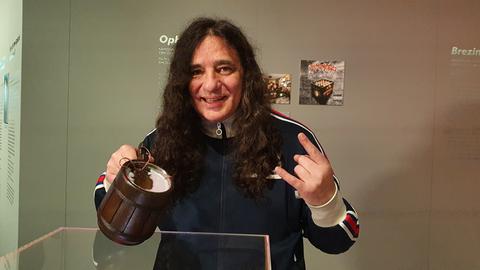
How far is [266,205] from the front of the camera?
3.05 ft

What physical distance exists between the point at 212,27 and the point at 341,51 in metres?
0.90

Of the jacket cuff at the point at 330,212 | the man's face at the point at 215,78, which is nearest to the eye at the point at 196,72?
the man's face at the point at 215,78

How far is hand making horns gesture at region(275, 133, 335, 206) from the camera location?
72cm

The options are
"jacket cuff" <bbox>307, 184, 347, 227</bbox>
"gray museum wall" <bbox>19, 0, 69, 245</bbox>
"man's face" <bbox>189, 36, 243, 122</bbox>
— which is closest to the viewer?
"jacket cuff" <bbox>307, 184, 347, 227</bbox>

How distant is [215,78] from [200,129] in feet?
0.63

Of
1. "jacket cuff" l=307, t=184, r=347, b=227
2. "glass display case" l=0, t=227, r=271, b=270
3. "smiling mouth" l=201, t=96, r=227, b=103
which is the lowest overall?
"glass display case" l=0, t=227, r=271, b=270

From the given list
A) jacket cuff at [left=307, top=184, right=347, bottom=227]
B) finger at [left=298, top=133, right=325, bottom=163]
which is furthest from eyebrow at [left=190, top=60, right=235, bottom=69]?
jacket cuff at [left=307, top=184, right=347, bottom=227]

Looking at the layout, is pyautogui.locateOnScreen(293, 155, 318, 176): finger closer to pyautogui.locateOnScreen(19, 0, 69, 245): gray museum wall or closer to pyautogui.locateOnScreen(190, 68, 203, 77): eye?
pyautogui.locateOnScreen(190, 68, 203, 77): eye

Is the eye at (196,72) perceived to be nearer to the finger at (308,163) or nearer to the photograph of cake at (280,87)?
the finger at (308,163)

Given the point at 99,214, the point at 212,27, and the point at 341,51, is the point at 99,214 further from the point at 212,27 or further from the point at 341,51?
the point at 341,51

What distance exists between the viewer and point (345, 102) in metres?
1.66

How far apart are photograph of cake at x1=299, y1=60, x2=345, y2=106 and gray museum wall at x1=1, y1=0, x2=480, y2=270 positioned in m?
0.03

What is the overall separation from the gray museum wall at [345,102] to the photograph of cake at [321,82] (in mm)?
34

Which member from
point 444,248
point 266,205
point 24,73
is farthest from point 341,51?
point 24,73
